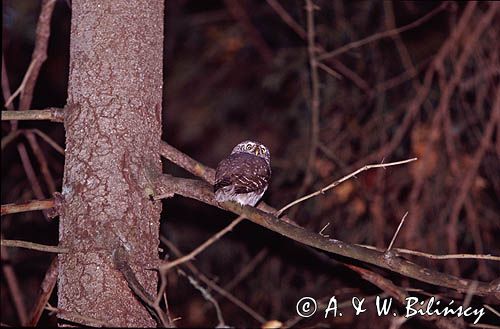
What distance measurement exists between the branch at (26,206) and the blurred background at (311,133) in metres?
1.06

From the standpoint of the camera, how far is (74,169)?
2775mm

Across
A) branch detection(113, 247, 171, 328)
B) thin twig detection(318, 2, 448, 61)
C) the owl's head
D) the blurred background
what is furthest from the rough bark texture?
the owl's head

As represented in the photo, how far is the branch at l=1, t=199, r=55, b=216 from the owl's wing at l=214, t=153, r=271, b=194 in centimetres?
57

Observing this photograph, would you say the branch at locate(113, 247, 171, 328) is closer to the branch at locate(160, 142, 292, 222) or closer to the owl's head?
the branch at locate(160, 142, 292, 222)

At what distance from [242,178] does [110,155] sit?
81 cm

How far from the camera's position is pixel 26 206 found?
8.93 ft

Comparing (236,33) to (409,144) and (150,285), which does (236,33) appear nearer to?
(409,144)

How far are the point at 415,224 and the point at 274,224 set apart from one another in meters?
1.93

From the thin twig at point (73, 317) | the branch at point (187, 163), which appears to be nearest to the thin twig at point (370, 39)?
the branch at point (187, 163)

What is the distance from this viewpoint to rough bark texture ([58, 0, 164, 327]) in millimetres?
2650

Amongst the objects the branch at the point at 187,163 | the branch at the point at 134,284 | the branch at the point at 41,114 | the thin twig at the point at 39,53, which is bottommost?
the branch at the point at 134,284

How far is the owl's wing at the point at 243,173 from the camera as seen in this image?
3.24 m

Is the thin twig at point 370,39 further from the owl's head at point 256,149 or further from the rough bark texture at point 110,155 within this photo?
the rough bark texture at point 110,155

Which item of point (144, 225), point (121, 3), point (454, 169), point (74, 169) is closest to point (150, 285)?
point (144, 225)
